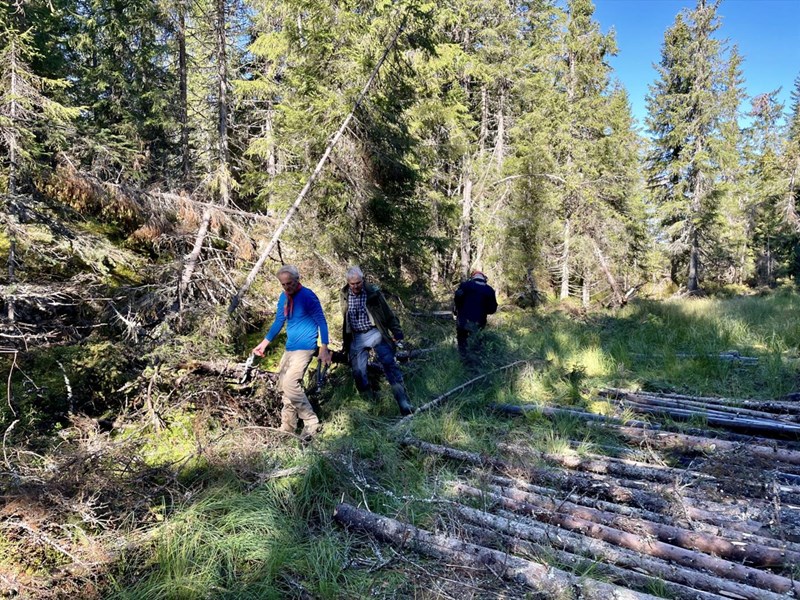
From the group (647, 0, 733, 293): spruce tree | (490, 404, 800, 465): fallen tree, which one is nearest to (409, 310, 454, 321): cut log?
(490, 404, 800, 465): fallen tree

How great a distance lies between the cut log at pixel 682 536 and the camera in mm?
2859

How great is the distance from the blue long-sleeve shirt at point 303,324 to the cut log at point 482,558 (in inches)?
89.2

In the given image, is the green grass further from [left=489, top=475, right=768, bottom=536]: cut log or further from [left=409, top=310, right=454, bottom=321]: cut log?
[left=409, top=310, right=454, bottom=321]: cut log

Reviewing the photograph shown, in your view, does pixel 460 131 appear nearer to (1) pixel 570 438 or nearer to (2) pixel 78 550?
(1) pixel 570 438

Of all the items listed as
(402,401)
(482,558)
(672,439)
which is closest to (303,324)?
(402,401)

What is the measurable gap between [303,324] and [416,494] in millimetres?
2526

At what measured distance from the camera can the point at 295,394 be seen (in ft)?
17.7

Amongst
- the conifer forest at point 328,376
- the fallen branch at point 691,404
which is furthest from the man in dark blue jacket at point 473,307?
the fallen branch at point 691,404

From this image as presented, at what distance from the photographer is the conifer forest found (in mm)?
3104

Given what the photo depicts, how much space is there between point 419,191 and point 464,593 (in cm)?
1096

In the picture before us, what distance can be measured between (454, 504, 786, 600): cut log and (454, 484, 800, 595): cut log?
7 centimetres

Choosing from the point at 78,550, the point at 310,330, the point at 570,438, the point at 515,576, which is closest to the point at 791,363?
the point at 570,438

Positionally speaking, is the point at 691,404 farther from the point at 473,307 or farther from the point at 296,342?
the point at 296,342

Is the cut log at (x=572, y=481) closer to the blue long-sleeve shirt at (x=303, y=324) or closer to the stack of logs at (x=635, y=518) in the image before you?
the stack of logs at (x=635, y=518)
